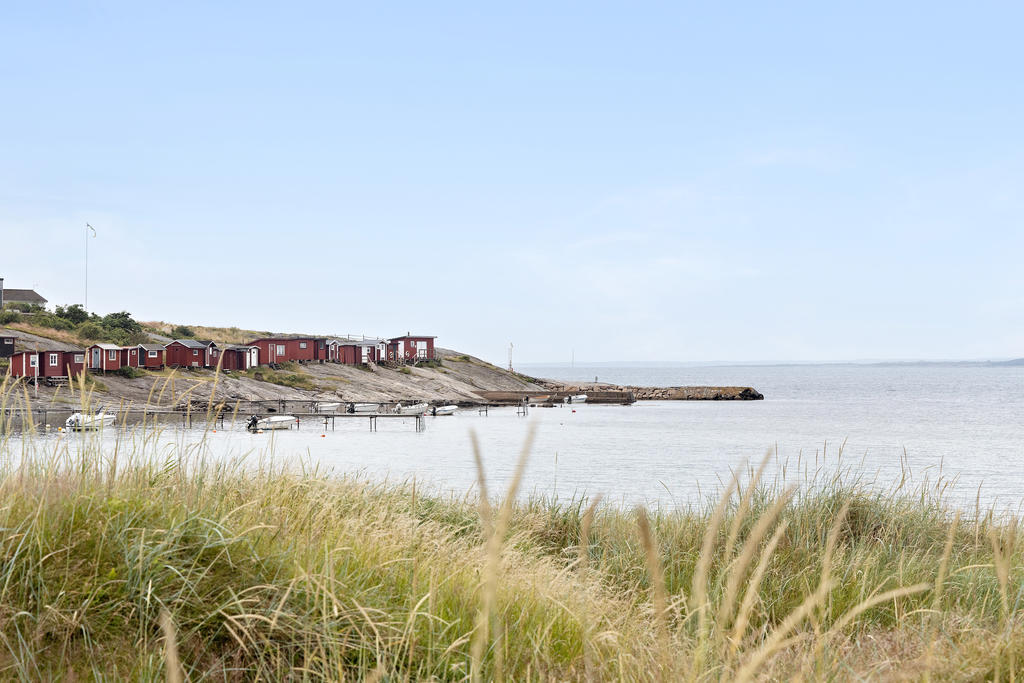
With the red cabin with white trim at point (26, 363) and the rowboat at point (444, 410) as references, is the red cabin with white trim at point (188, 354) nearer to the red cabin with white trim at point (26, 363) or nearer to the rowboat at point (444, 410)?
the red cabin with white trim at point (26, 363)

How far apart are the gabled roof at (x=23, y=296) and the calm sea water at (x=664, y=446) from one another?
62823mm

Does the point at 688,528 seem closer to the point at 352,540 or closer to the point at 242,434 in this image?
the point at 352,540

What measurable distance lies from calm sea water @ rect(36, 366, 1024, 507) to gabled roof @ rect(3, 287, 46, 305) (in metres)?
62.8

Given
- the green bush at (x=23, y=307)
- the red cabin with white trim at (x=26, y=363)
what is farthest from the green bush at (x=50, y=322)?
the red cabin with white trim at (x=26, y=363)

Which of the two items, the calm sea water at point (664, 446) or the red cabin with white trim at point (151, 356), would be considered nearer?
the calm sea water at point (664, 446)

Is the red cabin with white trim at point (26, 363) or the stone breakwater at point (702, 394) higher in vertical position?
the red cabin with white trim at point (26, 363)

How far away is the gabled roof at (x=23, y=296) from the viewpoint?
329ft

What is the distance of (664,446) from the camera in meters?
50.8

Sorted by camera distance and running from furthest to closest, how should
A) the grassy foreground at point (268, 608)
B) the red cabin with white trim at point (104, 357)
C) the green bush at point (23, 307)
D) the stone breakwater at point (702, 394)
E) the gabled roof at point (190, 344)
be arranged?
the stone breakwater at point (702, 394) → the green bush at point (23, 307) → the gabled roof at point (190, 344) → the red cabin with white trim at point (104, 357) → the grassy foreground at point (268, 608)

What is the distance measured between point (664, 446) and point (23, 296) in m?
91.7

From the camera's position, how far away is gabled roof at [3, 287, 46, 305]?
10038cm

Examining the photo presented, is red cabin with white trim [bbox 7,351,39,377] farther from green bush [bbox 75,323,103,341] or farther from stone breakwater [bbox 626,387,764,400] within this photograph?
stone breakwater [bbox 626,387,764,400]

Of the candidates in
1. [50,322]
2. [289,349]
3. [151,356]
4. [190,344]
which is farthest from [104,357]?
[289,349]

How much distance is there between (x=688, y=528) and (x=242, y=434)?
4625cm
